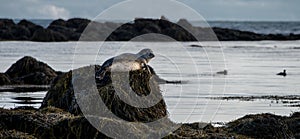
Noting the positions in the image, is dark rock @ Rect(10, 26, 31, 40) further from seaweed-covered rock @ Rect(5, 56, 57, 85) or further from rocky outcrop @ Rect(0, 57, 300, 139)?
rocky outcrop @ Rect(0, 57, 300, 139)

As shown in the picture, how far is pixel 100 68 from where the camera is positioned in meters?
11.2

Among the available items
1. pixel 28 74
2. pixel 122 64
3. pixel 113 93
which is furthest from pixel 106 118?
pixel 28 74

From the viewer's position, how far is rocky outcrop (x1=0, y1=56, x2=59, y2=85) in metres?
22.1

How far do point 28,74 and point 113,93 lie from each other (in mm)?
13544

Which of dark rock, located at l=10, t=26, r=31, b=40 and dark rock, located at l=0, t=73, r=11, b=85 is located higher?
dark rock, located at l=10, t=26, r=31, b=40

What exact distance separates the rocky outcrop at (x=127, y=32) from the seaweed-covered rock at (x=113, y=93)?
51.4 m

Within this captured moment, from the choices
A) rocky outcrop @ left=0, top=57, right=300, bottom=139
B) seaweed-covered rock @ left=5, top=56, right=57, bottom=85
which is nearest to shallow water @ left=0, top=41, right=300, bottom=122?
rocky outcrop @ left=0, top=57, right=300, bottom=139

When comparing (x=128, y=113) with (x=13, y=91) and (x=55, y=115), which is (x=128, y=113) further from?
(x=13, y=91)

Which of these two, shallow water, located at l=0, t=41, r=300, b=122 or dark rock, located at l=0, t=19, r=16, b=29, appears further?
dark rock, located at l=0, t=19, r=16, b=29

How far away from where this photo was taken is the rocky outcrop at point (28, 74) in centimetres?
2210

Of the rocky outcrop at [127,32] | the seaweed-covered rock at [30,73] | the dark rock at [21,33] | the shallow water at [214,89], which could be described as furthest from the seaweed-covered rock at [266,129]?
the dark rock at [21,33]

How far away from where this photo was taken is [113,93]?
10.1 m

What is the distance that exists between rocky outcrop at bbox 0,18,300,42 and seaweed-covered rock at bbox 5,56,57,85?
39.4m

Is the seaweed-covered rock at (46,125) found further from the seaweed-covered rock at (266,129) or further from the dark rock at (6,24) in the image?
the dark rock at (6,24)
